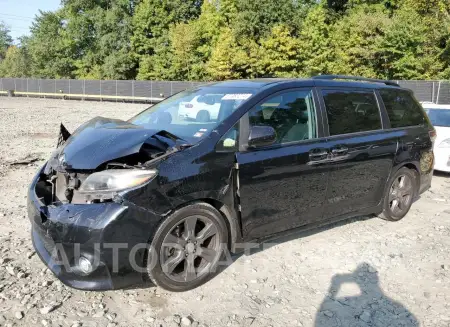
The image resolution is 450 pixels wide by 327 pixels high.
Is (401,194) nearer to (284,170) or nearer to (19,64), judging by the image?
(284,170)

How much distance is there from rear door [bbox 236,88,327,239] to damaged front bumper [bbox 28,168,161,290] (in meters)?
0.95

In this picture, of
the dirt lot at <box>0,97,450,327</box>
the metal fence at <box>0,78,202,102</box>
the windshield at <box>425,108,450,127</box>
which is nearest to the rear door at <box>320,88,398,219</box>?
the dirt lot at <box>0,97,450,327</box>

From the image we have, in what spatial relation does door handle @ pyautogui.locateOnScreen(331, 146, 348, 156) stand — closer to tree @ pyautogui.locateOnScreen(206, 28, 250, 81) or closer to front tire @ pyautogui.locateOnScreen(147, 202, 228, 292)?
front tire @ pyautogui.locateOnScreen(147, 202, 228, 292)

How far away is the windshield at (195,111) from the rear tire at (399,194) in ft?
7.73

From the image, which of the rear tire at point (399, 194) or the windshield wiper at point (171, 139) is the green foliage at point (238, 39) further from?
the windshield wiper at point (171, 139)

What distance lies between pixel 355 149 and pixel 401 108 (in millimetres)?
Answer: 1265

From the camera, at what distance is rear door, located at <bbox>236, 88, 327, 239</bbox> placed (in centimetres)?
366

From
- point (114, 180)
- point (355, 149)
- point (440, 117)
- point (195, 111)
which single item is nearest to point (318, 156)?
point (355, 149)

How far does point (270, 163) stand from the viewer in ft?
12.3

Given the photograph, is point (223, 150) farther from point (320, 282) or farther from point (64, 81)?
point (64, 81)

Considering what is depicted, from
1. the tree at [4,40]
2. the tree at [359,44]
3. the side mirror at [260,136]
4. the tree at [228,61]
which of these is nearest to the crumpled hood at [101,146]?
the side mirror at [260,136]

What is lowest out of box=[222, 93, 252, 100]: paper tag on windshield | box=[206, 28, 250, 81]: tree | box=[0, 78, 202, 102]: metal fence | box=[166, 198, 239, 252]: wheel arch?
box=[166, 198, 239, 252]: wheel arch

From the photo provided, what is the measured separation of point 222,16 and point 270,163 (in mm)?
47202

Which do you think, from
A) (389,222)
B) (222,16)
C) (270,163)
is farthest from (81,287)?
(222,16)
